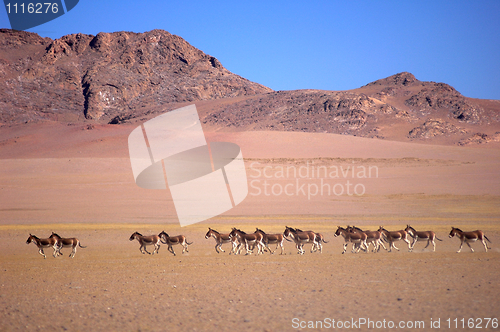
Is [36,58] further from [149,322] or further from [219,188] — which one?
[149,322]

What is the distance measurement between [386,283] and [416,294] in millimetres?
865

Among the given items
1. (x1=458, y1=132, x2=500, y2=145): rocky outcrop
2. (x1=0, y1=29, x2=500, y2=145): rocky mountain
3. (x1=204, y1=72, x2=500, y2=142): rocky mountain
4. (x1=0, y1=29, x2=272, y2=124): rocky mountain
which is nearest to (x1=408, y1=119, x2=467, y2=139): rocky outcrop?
(x1=204, y1=72, x2=500, y2=142): rocky mountain

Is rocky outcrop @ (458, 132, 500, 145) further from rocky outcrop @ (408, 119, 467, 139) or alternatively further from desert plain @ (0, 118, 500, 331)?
desert plain @ (0, 118, 500, 331)

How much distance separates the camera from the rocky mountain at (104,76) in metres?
117

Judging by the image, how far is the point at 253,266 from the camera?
33.9 ft

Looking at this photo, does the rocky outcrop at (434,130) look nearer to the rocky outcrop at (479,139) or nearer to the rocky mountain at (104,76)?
the rocky outcrop at (479,139)

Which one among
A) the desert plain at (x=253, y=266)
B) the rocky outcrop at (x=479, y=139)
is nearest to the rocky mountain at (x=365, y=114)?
the rocky outcrop at (x=479, y=139)

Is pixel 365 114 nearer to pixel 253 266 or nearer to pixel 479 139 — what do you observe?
pixel 479 139

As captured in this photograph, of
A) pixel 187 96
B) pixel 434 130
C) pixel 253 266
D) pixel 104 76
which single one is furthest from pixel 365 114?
pixel 104 76

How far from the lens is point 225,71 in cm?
14375

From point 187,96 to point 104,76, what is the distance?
28.6 metres

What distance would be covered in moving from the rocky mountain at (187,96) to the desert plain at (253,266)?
53601 mm

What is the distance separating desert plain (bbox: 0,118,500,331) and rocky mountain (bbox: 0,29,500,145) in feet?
176

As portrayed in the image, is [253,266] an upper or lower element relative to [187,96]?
lower
